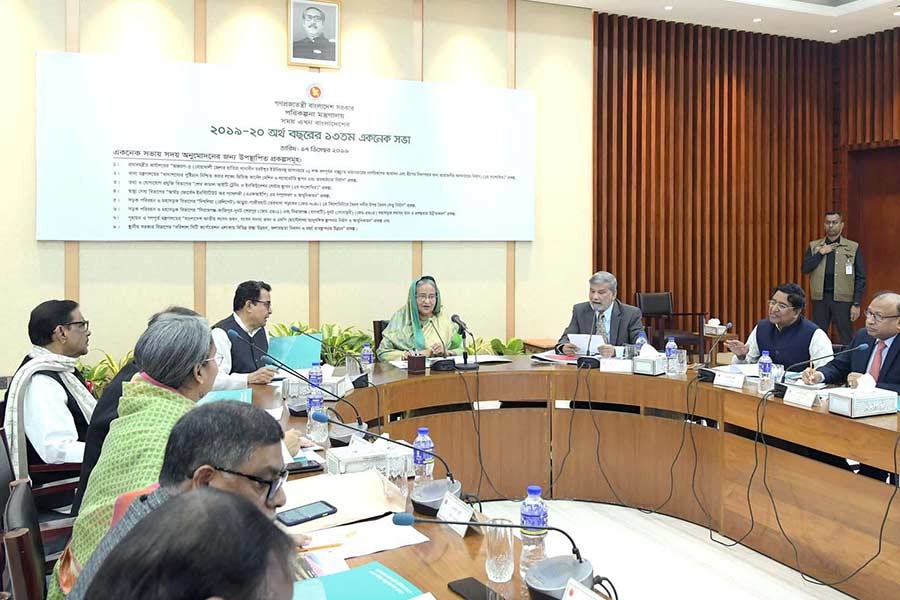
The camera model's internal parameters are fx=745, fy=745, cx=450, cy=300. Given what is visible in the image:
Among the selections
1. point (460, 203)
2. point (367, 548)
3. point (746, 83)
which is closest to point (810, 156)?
point (746, 83)

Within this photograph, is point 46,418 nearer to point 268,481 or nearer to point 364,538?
point 364,538

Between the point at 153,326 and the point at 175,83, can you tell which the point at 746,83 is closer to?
the point at 175,83

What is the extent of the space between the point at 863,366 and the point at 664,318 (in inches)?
Result: 139

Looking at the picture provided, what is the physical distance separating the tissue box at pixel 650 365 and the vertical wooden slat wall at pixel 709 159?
298cm

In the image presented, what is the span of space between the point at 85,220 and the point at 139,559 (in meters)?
5.12

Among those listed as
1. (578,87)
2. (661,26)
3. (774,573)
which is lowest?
(774,573)

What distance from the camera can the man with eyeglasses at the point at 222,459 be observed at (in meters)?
1.40

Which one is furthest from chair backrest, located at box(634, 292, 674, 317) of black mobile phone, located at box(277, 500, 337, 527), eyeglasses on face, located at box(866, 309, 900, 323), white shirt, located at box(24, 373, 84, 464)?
black mobile phone, located at box(277, 500, 337, 527)

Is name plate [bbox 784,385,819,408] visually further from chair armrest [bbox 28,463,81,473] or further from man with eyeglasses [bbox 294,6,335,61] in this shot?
man with eyeglasses [bbox 294,6,335,61]

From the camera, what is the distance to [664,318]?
7238 mm

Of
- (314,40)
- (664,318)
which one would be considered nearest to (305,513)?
(314,40)

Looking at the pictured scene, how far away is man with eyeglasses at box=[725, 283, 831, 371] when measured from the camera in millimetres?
4176

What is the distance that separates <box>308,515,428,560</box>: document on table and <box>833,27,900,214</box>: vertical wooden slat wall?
7443 mm

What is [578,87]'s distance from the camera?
677 cm
